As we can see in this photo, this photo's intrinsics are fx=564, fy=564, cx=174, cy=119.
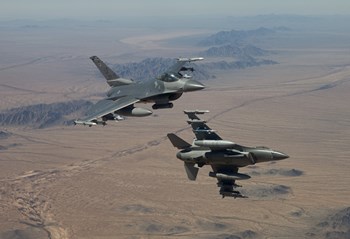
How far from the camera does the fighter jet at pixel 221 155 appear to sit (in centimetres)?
4744

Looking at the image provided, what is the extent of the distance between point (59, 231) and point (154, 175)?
42.0 meters

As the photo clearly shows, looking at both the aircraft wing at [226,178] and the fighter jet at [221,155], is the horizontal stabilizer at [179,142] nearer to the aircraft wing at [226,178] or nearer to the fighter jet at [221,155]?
the fighter jet at [221,155]

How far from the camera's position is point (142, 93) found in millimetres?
60406

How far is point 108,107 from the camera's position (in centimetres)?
5806

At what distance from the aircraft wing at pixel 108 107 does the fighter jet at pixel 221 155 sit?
8575 millimetres

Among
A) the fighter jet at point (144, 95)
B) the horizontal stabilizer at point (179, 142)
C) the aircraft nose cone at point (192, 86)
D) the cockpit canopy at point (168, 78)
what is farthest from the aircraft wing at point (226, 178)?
the cockpit canopy at point (168, 78)

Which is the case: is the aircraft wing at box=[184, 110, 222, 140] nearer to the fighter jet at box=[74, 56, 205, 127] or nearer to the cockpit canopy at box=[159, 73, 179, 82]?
the fighter jet at box=[74, 56, 205, 127]

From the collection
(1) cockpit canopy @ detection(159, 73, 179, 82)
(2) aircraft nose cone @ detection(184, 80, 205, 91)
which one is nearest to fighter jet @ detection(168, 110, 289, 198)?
(2) aircraft nose cone @ detection(184, 80, 205, 91)

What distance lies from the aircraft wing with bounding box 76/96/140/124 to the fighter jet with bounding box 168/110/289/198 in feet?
28.1

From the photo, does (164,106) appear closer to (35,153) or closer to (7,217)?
(7,217)

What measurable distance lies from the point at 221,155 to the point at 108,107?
1515cm

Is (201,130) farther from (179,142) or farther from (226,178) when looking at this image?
(226,178)

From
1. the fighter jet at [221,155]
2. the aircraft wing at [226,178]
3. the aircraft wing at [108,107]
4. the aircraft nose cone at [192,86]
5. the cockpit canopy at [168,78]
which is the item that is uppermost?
the cockpit canopy at [168,78]

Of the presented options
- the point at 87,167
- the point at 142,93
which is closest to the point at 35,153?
the point at 87,167
